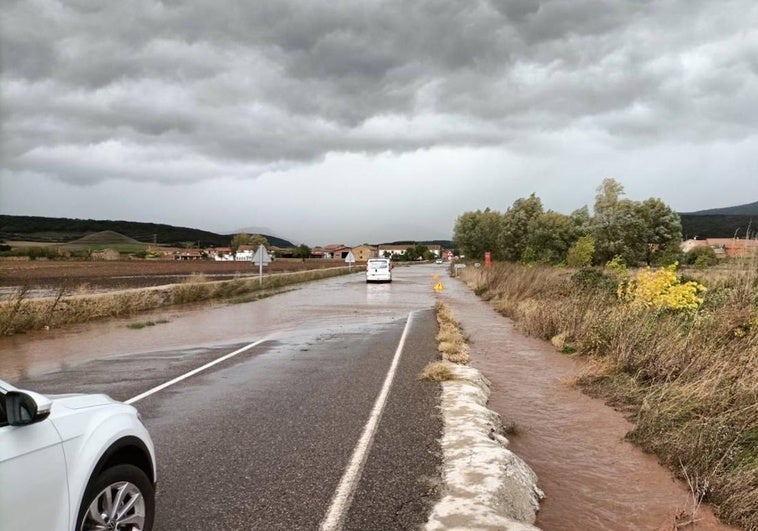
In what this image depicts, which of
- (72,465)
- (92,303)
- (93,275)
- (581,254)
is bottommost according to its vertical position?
(93,275)

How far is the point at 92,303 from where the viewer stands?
1875cm

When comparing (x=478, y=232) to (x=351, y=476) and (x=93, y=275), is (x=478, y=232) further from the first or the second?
(x=351, y=476)

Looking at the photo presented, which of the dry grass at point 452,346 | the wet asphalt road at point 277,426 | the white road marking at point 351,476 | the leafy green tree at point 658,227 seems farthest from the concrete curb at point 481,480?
the leafy green tree at point 658,227

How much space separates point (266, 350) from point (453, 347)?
4.29 metres

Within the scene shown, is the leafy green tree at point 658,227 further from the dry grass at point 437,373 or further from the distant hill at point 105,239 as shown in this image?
the distant hill at point 105,239

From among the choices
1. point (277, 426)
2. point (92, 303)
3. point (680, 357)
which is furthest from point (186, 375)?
point (92, 303)

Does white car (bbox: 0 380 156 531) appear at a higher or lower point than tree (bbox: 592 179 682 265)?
lower

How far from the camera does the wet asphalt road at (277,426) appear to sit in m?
4.28

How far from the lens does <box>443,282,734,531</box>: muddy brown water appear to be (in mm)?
4840

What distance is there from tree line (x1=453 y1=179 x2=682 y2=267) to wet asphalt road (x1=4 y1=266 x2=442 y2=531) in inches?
1711

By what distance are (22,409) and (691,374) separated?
27.5 ft

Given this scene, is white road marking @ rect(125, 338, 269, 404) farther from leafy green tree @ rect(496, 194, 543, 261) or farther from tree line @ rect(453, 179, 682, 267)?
leafy green tree @ rect(496, 194, 543, 261)

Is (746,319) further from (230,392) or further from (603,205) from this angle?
(603,205)

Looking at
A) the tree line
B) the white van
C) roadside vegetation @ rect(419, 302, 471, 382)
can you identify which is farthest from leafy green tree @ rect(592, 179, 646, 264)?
roadside vegetation @ rect(419, 302, 471, 382)
